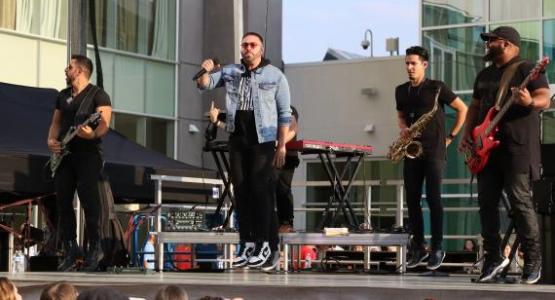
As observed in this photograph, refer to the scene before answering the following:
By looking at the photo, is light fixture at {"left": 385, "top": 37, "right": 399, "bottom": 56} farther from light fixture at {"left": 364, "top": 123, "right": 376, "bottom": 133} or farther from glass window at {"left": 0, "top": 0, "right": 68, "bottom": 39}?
glass window at {"left": 0, "top": 0, "right": 68, "bottom": 39}

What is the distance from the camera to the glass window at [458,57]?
2214 cm

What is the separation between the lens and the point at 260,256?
8.12 meters

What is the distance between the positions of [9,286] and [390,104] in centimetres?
2019

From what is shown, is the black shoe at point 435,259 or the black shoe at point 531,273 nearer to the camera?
the black shoe at point 531,273

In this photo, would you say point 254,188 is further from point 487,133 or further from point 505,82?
point 505,82

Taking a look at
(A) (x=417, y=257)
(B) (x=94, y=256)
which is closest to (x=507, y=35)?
(A) (x=417, y=257)

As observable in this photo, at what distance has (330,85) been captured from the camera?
2583cm

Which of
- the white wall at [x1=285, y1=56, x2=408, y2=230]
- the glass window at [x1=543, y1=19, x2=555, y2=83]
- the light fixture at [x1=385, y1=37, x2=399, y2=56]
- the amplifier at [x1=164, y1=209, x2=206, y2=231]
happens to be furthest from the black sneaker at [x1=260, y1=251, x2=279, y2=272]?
the light fixture at [x1=385, y1=37, x2=399, y2=56]

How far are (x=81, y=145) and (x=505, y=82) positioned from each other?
3.19 meters

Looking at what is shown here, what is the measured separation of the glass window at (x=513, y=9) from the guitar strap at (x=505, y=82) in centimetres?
1520

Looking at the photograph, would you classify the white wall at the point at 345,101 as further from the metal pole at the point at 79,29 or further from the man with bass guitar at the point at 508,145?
the man with bass guitar at the point at 508,145

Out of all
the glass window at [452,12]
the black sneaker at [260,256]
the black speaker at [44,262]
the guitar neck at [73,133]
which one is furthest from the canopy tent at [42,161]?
the glass window at [452,12]

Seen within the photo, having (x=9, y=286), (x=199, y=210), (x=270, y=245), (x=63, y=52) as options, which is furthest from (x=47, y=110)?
(x=63, y=52)

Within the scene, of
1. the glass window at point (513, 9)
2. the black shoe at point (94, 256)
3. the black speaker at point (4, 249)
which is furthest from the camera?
the glass window at point (513, 9)
